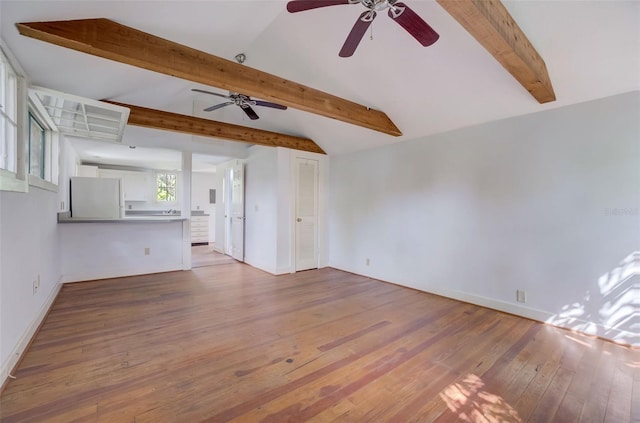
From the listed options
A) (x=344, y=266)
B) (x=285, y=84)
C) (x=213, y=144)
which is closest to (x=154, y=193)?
(x=213, y=144)

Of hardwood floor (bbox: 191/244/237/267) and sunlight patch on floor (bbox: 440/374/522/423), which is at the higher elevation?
hardwood floor (bbox: 191/244/237/267)

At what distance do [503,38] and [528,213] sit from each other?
2018 millimetres

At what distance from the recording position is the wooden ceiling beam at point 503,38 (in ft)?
4.86

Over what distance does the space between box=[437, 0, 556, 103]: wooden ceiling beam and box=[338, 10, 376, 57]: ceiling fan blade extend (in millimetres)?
480

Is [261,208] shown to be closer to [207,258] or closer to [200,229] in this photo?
[207,258]

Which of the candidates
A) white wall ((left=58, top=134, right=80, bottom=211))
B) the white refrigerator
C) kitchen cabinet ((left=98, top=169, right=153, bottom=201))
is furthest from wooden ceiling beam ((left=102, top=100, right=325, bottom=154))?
kitchen cabinet ((left=98, top=169, right=153, bottom=201))

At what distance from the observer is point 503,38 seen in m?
1.74

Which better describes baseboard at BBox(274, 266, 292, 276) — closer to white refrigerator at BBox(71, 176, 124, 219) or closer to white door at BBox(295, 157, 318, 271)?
white door at BBox(295, 157, 318, 271)

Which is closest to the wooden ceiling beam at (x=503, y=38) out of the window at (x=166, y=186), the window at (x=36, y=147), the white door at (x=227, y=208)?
the window at (x=36, y=147)

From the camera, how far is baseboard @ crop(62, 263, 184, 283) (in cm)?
409

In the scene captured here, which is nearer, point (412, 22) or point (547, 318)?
point (412, 22)

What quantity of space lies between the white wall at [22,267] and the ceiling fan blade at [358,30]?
257 centimetres

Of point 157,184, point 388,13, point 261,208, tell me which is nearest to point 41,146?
point 261,208

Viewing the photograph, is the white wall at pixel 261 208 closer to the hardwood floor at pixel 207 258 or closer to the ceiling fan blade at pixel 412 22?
the hardwood floor at pixel 207 258
